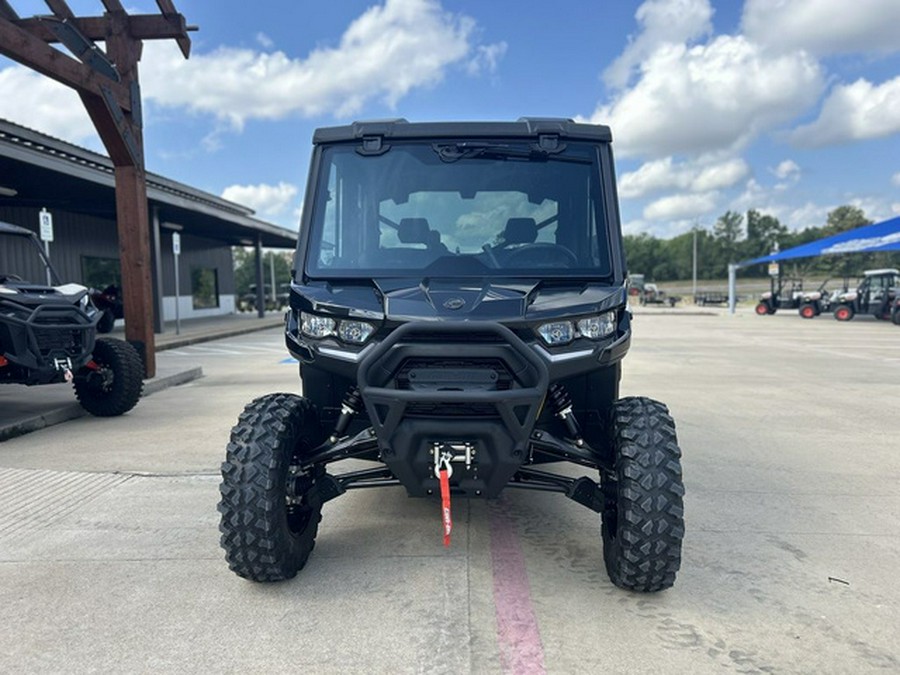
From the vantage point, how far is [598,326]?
3.07 meters

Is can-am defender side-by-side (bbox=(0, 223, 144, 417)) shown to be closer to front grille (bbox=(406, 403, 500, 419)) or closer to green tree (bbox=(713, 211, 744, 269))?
front grille (bbox=(406, 403, 500, 419))

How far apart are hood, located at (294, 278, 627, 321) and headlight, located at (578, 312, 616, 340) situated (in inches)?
1.9

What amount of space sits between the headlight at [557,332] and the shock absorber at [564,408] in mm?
247

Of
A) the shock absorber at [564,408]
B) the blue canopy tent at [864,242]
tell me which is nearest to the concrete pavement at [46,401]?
the shock absorber at [564,408]

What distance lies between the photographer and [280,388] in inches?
368

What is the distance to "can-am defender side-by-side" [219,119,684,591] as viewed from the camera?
2.87m

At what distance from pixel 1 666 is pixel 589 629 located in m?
2.39

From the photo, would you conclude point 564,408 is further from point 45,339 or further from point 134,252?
point 134,252

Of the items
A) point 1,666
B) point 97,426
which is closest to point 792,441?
point 1,666

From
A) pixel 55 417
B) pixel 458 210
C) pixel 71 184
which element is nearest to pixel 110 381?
pixel 55 417

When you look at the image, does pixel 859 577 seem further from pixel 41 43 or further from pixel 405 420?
pixel 41 43

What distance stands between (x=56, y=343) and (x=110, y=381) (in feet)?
2.81

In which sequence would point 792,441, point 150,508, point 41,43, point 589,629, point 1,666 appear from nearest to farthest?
point 1,666, point 589,629, point 150,508, point 792,441, point 41,43

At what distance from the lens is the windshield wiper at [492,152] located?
3.42 metres
